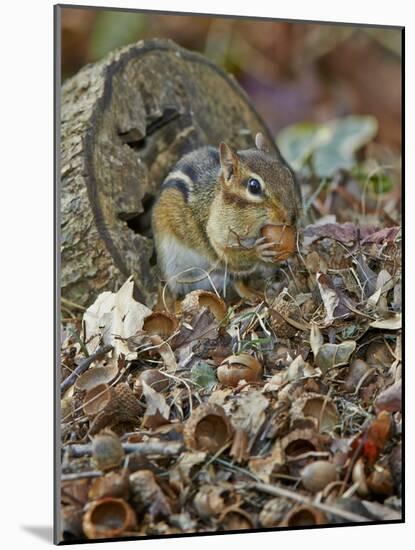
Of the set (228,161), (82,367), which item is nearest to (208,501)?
(82,367)

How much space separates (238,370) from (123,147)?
1.08m

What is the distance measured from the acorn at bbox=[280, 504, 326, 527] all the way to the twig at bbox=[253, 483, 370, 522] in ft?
0.07

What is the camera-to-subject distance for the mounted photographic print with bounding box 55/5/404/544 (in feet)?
15.1

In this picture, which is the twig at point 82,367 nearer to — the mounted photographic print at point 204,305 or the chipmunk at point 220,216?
the mounted photographic print at point 204,305

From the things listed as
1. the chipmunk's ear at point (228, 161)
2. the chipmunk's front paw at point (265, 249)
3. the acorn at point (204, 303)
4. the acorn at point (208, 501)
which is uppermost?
the chipmunk's ear at point (228, 161)

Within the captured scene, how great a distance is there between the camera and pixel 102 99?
16.9ft

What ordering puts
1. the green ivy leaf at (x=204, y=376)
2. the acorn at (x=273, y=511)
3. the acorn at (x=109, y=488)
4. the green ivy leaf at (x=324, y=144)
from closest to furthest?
the acorn at (x=109, y=488)
the acorn at (x=273, y=511)
the green ivy leaf at (x=204, y=376)
the green ivy leaf at (x=324, y=144)

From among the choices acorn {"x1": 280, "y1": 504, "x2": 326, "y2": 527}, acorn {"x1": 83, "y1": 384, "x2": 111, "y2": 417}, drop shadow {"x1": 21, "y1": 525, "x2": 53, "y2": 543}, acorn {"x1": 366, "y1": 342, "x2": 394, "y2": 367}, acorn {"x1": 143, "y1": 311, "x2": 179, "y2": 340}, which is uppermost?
acorn {"x1": 143, "y1": 311, "x2": 179, "y2": 340}

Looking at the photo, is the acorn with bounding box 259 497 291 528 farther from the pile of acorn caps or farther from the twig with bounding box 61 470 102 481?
the twig with bounding box 61 470 102 481

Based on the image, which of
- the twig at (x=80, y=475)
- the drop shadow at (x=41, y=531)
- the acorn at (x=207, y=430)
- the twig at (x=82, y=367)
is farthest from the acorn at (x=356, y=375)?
the drop shadow at (x=41, y=531)

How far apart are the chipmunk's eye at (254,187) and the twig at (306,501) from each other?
47.1 inches

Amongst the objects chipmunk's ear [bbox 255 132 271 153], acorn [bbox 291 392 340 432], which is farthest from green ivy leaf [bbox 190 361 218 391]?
chipmunk's ear [bbox 255 132 271 153]

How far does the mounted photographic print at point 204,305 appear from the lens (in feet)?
15.1

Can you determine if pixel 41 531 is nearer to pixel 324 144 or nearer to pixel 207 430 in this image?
pixel 207 430
